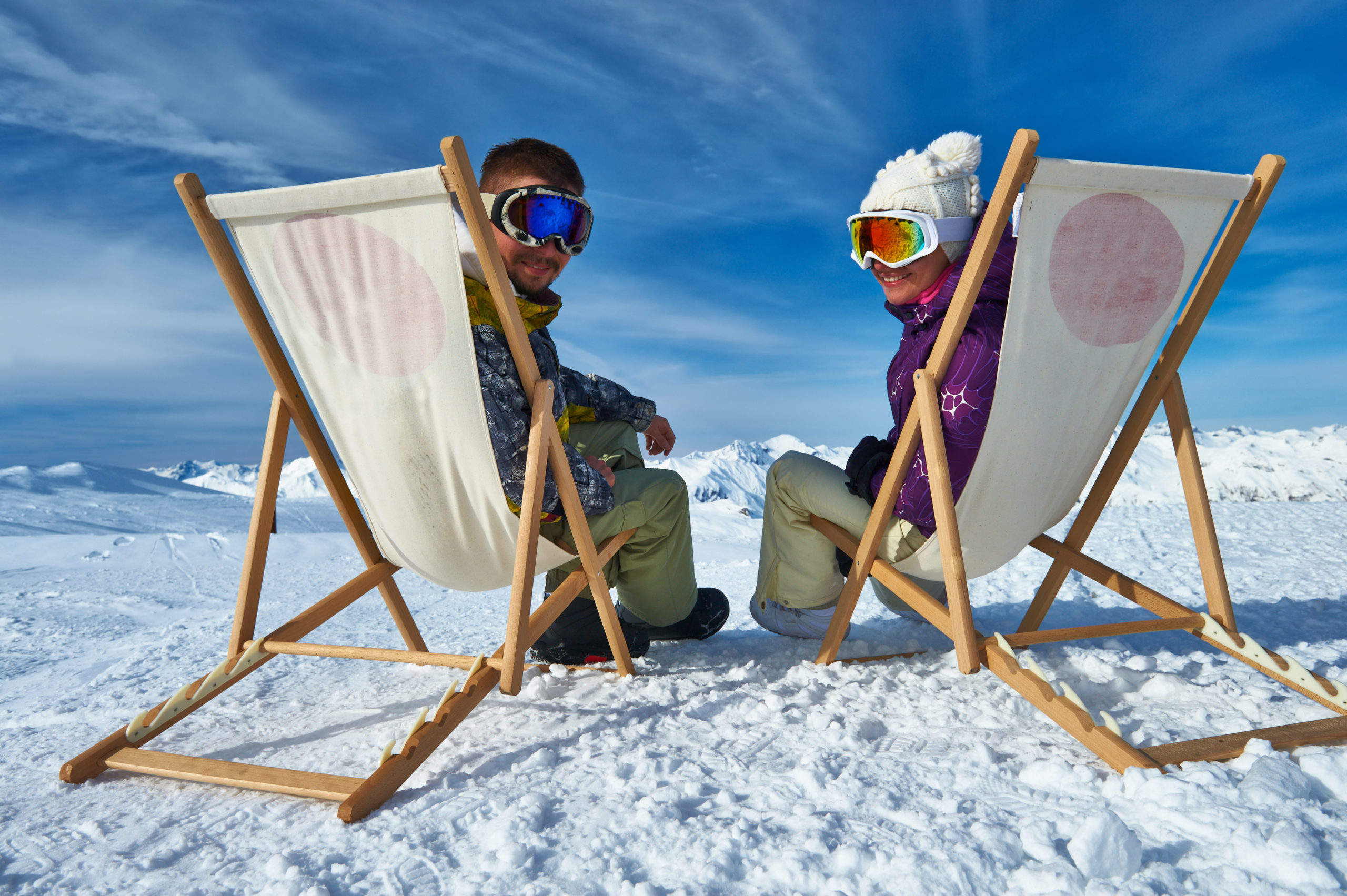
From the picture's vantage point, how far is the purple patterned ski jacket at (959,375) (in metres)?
2.19

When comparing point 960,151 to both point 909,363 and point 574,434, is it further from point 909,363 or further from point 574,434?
point 574,434

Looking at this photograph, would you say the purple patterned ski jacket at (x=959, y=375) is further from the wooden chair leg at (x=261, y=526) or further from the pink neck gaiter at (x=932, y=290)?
the wooden chair leg at (x=261, y=526)

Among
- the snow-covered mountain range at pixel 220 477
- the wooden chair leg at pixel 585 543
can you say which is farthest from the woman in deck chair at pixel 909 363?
the snow-covered mountain range at pixel 220 477

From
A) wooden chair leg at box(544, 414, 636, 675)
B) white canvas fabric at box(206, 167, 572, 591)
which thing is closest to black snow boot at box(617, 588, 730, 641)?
wooden chair leg at box(544, 414, 636, 675)

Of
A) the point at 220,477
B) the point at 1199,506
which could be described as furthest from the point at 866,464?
the point at 220,477

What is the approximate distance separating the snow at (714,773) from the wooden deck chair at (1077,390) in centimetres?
17

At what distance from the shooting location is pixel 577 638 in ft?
10.5

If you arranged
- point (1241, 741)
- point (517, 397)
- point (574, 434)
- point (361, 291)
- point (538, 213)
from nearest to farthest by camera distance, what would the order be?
1. point (1241, 741)
2. point (361, 291)
3. point (517, 397)
4. point (538, 213)
5. point (574, 434)

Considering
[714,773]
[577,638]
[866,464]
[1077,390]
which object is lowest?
[577,638]

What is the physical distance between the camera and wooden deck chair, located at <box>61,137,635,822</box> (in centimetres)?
189

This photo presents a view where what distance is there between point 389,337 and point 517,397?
409mm

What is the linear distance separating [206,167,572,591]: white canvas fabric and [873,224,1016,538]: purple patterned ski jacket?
135cm

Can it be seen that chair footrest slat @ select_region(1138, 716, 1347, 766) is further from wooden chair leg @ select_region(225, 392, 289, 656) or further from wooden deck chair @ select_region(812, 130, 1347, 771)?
wooden chair leg @ select_region(225, 392, 289, 656)

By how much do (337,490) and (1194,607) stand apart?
4.10 metres
